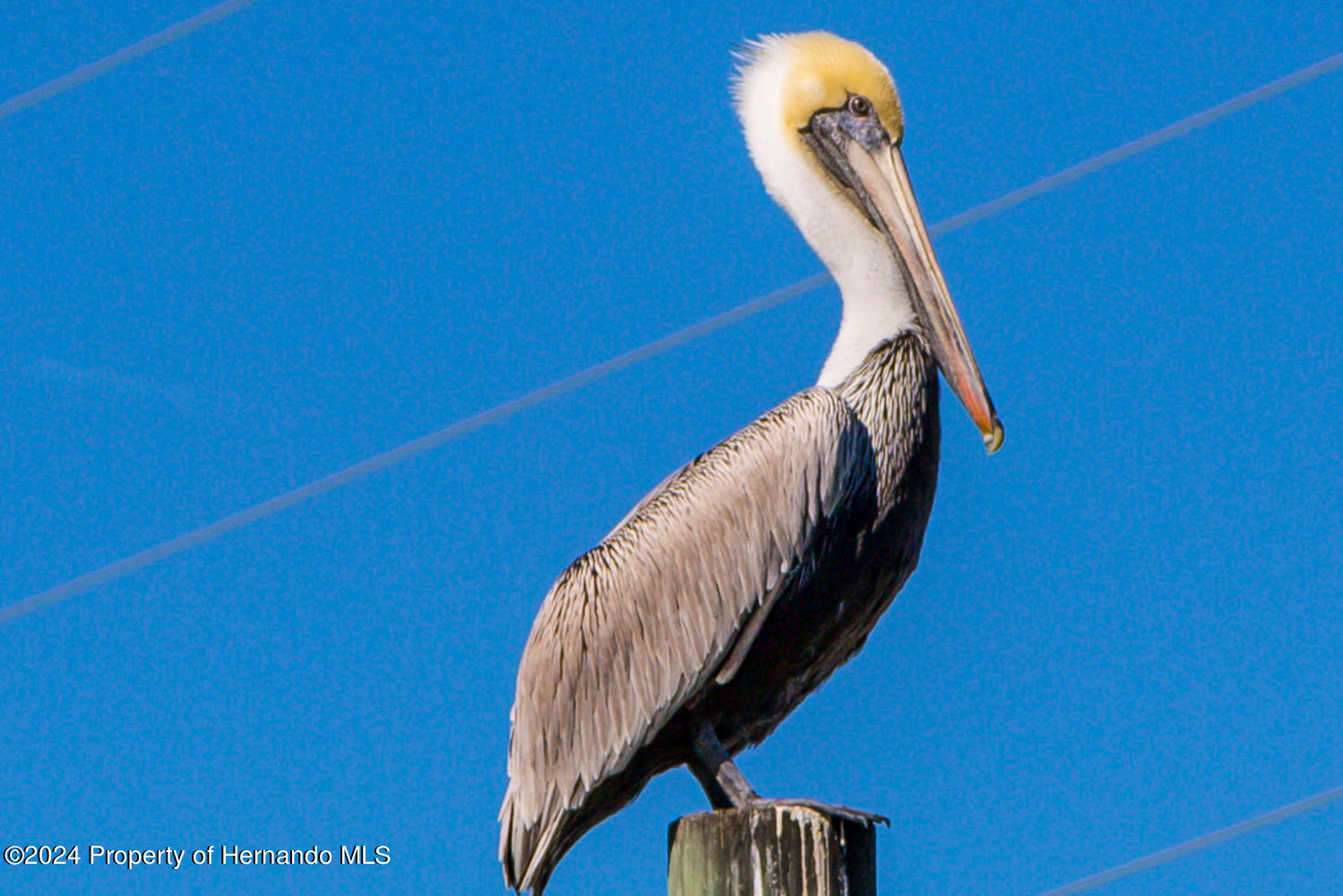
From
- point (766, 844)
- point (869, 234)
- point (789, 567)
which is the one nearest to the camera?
point (766, 844)

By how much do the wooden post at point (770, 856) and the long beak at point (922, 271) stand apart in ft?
4.97

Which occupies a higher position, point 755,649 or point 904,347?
point 904,347

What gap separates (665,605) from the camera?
5.39 m

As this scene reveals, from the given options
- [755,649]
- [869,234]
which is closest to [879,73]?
[869,234]

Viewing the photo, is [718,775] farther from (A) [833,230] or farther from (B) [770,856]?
(A) [833,230]

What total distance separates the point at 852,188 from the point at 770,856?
2.51m

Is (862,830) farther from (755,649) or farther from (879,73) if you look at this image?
(879,73)

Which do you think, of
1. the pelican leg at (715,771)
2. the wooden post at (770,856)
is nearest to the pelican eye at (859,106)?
the pelican leg at (715,771)

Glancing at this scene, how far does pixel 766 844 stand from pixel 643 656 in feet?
4.13

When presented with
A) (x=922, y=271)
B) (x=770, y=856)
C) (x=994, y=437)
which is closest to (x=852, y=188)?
(x=922, y=271)

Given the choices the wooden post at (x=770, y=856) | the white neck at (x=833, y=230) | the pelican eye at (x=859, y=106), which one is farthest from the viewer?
the pelican eye at (x=859, y=106)

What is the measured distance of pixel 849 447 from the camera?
5.25m

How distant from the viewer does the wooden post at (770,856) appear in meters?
4.14

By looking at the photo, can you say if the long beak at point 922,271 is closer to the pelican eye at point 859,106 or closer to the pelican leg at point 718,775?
the pelican eye at point 859,106
